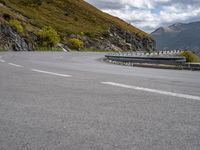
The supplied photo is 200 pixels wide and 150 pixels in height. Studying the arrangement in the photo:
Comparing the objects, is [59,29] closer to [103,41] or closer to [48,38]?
[103,41]

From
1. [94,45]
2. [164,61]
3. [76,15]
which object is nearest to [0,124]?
[164,61]

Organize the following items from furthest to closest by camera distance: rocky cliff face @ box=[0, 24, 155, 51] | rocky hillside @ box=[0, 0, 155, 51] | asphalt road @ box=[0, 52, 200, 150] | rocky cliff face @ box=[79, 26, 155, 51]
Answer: rocky cliff face @ box=[79, 26, 155, 51] → rocky hillside @ box=[0, 0, 155, 51] → rocky cliff face @ box=[0, 24, 155, 51] → asphalt road @ box=[0, 52, 200, 150]

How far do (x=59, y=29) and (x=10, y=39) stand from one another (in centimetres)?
4555

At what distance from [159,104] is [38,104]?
204cm

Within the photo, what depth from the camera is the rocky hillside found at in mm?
68688

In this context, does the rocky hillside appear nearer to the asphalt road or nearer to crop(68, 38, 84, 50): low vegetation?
crop(68, 38, 84, 50): low vegetation

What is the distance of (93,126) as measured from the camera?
473 centimetres

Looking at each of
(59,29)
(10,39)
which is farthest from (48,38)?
(59,29)

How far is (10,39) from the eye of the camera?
63.0m

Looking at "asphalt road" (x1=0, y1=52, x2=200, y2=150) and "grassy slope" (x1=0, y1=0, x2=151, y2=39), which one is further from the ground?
"grassy slope" (x1=0, y1=0, x2=151, y2=39)

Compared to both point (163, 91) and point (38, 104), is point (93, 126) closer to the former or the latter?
point (38, 104)

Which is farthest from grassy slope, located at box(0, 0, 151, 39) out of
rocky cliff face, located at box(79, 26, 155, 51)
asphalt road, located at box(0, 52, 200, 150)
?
asphalt road, located at box(0, 52, 200, 150)

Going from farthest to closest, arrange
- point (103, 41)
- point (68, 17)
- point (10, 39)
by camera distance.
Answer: point (68, 17) → point (103, 41) → point (10, 39)

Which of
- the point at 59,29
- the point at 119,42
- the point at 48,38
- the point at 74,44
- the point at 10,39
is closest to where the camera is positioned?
the point at 10,39
